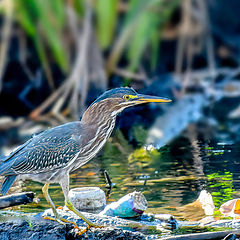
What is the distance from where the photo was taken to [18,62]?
445 inches

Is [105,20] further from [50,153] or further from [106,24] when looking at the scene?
[50,153]

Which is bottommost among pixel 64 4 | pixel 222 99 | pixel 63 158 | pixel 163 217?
pixel 222 99

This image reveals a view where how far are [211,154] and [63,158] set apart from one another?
2.73 m

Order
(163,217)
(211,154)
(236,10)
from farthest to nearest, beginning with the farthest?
→ (236,10) → (211,154) → (163,217)

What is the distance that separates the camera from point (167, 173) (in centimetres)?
582

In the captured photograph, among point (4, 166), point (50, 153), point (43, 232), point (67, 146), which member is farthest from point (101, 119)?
point (43, 232)

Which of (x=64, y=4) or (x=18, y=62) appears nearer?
(x=64, y=4)

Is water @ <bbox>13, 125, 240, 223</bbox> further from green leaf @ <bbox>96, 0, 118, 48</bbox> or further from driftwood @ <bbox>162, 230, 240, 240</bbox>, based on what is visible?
green leaf @ <bbox>96, 0, 118, 48</bbox>

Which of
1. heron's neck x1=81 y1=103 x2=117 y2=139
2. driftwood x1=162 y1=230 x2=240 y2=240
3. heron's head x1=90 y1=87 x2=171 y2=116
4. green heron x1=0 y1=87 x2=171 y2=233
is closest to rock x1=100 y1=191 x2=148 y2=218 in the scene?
green heron x1=0 y1=87 x2=171 y2=233

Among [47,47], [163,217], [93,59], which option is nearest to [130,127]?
[93,59]

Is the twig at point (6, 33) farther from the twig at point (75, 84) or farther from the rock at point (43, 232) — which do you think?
the rock at point (43, 232)

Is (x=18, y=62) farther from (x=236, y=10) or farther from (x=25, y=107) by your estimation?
(x=236, y=10)

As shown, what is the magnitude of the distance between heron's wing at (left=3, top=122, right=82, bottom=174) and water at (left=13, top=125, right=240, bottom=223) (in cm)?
78

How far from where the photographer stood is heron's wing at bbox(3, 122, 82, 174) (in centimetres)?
414
